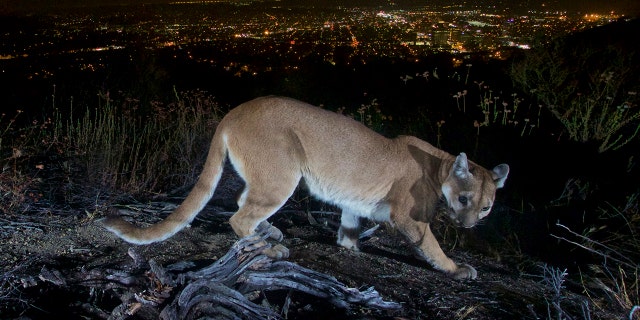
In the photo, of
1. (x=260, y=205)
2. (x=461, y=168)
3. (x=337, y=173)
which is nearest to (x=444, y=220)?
(x=461, y=168)

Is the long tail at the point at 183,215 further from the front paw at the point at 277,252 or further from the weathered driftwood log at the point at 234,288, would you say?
the front paw at the point at 277,252

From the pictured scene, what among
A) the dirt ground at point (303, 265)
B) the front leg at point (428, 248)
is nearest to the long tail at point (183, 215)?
the dirt ground at point (303, 265)

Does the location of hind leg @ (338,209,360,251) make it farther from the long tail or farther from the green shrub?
the green shrub

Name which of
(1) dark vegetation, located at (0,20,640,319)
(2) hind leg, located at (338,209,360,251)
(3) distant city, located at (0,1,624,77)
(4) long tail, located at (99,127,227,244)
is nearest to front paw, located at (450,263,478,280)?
(1) dark vegetation, located at (0,20,640,319)

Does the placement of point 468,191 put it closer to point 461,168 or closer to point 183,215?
point 461,168

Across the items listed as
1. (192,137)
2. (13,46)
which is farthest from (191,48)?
(192,137)

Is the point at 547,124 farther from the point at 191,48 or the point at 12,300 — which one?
the point at 191,48
